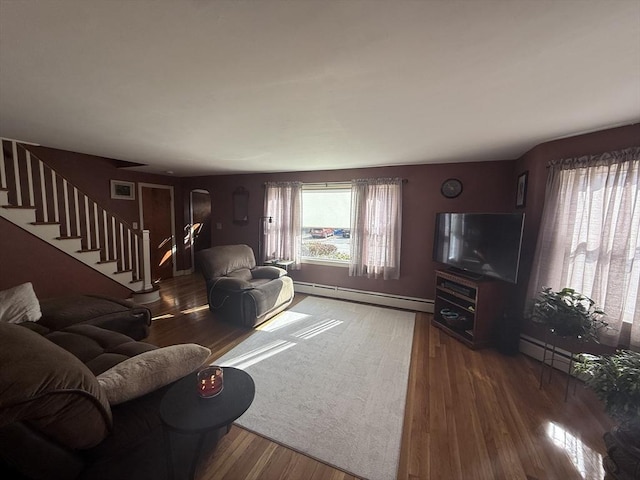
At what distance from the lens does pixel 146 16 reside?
0.99 metres

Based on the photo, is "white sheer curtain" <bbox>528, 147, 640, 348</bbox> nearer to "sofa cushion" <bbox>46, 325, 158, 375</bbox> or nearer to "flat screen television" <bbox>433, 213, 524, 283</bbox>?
"flat screen television" <bbox>433, 213, 524, 283</bbox>

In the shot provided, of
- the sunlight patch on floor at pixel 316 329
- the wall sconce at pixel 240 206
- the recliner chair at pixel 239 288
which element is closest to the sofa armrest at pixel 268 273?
the recliner chair at pixel 239 288

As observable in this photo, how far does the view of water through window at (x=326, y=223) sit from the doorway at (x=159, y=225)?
3.09 m

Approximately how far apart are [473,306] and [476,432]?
5.08ft

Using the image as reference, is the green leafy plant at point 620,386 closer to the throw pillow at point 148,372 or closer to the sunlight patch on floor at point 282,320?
the throw pillow at point 148,372

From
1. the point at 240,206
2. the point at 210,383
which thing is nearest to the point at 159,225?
the point at 240,206

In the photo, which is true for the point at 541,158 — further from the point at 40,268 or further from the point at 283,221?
the point at 40,268

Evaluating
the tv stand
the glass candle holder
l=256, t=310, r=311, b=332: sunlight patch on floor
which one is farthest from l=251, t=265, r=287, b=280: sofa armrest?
the glass candle holder

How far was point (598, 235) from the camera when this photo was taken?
2174mm

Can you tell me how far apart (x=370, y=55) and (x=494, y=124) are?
1506mm

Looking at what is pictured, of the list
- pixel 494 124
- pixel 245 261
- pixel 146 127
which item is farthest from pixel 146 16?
pixel 245 261

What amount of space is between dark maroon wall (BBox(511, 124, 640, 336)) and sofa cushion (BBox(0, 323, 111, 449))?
11.6 ft

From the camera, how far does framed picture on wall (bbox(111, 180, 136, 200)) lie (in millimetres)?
4492

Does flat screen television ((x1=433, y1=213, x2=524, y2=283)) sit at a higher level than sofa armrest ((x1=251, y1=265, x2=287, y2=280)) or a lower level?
higher
